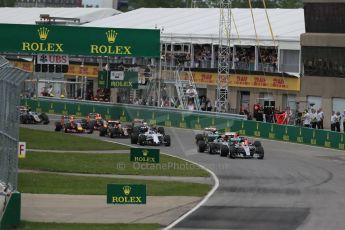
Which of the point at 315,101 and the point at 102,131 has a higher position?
the point at 315,101

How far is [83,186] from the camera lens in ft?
92.5

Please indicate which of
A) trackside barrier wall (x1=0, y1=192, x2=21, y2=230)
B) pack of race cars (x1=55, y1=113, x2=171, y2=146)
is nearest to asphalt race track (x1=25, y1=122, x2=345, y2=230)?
pack of race cars (x1=55, y1=113, x2=171, y2=146)

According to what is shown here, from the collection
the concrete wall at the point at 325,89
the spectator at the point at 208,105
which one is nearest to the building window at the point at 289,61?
the concrete wall at the point at 325,89

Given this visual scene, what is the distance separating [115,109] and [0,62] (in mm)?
37316

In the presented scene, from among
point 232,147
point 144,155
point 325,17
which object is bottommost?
point 232,147

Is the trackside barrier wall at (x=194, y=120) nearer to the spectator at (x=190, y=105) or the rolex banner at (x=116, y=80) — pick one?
the rolex banner at (x=116, y=80)

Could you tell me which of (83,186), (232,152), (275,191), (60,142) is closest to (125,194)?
(83,186)

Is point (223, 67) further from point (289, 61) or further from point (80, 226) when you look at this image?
point (80, 226)

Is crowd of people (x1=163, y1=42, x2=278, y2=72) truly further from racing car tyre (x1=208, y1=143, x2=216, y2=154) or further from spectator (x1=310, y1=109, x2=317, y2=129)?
racing car tyre (x1=208, y1=143, x2=216, y2=154)

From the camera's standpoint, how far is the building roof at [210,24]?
67.5 meters

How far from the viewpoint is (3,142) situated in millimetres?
21594

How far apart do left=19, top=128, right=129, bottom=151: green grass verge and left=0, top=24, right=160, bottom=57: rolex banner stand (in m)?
4.94

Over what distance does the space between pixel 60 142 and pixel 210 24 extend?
32.8 metres

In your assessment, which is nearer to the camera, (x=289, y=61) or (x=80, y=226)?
(x=80, y=226)
